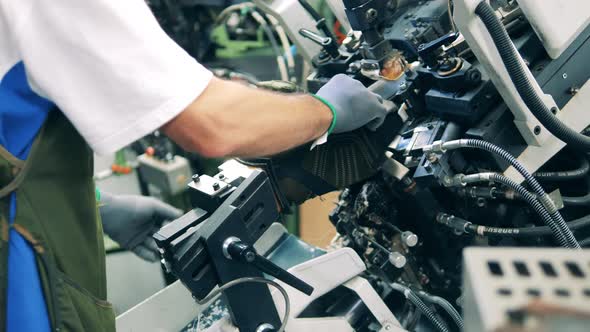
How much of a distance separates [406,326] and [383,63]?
2.43 feet

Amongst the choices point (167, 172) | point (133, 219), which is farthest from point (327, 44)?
point (167, 172)

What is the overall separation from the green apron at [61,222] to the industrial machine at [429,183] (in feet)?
0.66

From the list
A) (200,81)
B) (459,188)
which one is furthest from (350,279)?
(200,81)

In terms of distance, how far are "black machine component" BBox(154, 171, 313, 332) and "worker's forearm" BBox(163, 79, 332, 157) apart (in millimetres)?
102

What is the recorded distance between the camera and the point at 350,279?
1.49 m

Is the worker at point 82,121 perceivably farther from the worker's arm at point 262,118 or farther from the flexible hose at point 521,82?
the flexible hose at point 521,82

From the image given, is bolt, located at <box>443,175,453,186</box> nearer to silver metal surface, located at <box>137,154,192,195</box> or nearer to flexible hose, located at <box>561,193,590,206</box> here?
flexible hose, located at <box>561,193,590,206</box>

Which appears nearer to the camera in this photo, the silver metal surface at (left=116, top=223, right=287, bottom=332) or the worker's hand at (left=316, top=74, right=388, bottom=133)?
the worker's hand at (left=316, top=74, right=388, bottom=133)

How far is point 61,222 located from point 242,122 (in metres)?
0.44

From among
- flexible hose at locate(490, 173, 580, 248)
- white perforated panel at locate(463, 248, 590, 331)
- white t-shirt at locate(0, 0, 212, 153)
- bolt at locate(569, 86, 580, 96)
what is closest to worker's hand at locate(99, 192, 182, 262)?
white t-shirt at locate(0, 0, 212, 153)

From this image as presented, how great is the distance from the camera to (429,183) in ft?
4.26

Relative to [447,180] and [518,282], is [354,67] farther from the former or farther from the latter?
[518,282]

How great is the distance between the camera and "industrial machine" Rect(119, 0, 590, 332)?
3.84 ft

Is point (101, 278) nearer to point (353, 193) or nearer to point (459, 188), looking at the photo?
point (353, 193)
